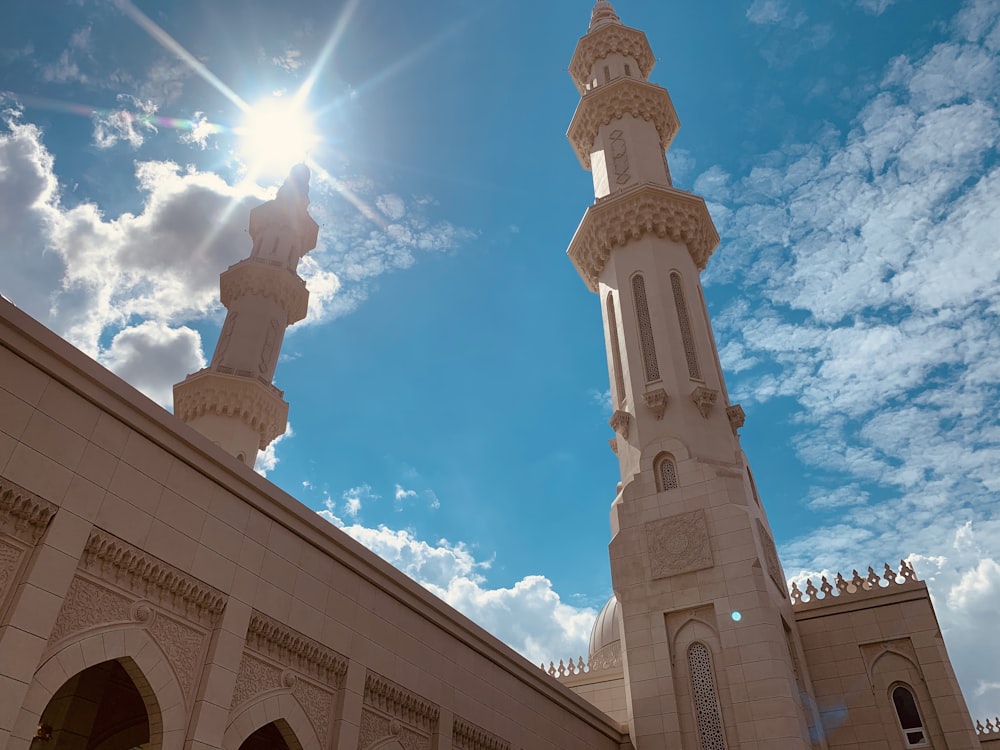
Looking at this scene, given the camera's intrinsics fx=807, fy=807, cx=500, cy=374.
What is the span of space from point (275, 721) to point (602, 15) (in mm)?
26302

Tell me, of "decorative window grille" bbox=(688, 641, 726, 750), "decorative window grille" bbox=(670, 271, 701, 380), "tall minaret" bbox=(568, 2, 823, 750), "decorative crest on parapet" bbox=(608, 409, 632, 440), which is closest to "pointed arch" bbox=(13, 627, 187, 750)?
"tall minaret" bbox=(568, 2, 823, 750)

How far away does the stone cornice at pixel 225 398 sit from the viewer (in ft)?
71.1

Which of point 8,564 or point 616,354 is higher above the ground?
point 616,354

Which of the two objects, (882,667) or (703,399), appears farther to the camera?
(703,399)

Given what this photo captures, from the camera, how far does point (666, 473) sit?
17.5 m

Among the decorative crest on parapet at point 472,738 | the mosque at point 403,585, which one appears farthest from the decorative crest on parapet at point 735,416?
the decorative crest on parapet at point 472,738

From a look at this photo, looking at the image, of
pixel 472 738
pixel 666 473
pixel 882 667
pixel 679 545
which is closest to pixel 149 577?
pixel 472 738

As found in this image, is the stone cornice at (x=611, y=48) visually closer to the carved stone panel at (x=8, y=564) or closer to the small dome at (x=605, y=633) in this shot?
the small dome at (x=605, y=633)

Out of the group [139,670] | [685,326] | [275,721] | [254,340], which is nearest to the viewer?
[139,670]

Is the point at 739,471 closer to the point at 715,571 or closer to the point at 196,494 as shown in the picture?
the point at 715,571

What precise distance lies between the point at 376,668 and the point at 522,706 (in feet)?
11.9

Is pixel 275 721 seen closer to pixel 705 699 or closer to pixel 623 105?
pixel 705 699

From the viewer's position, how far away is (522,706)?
12891mm

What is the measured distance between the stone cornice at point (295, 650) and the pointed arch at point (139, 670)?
1.12m
